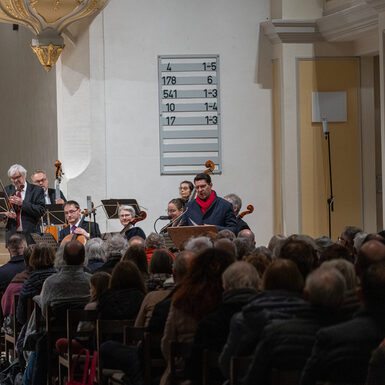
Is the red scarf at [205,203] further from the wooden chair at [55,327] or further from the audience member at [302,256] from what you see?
the audience member at [302,256]

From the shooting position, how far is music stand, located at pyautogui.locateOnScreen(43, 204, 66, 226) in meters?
9.99

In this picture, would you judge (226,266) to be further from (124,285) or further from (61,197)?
(61,197)

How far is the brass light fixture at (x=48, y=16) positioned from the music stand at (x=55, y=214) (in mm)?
2384

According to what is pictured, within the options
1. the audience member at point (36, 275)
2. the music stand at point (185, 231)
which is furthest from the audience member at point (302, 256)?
the music stand at point (185, 231)

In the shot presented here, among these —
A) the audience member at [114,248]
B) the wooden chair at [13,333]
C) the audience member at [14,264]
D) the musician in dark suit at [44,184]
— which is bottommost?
the wooden chair at [13,333]

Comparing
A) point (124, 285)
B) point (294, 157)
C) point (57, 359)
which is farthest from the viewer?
point (294, 157)

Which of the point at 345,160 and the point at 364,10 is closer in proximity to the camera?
the point at 364,10

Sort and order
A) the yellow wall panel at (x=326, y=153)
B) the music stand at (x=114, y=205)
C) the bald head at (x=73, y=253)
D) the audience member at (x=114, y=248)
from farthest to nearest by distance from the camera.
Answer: the yellow wall panel at (x=326, y=153), the music stand at (x=114, y=205), the audience member at (x=114, y=248), the bald head at (x=73, y=253)

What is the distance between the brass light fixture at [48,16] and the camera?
10.8m

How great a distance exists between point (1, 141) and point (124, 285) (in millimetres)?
12072

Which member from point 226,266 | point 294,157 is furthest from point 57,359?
point 294,157

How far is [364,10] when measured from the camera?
35.9 ft

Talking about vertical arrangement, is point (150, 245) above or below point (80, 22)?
below

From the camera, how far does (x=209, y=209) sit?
927 centimetres
